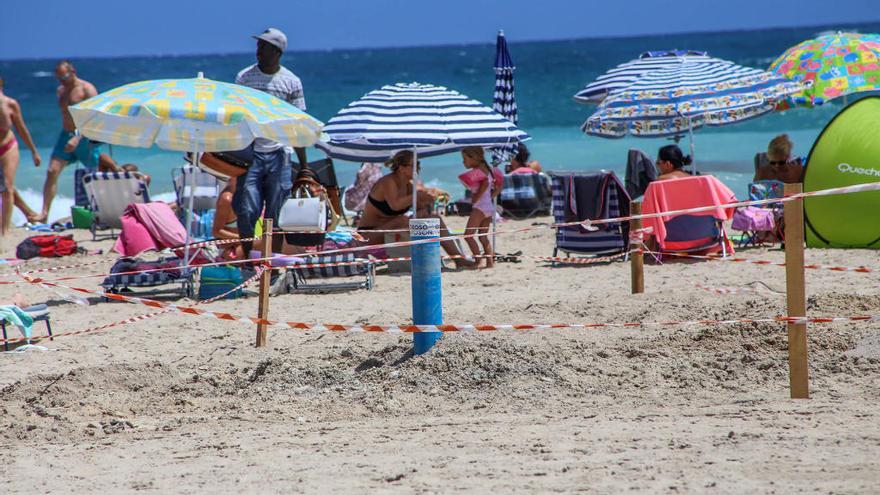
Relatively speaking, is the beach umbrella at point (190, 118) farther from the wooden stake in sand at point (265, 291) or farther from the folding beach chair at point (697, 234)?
the folding beach chair at point (697, 234)

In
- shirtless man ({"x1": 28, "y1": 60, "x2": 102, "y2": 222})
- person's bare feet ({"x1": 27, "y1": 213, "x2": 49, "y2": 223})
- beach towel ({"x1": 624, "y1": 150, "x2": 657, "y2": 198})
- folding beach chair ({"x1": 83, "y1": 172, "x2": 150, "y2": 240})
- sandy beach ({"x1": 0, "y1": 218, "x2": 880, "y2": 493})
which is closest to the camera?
sandy beach ({"x1": 0, "y1": 218, "x2": 880, "y2": 493})

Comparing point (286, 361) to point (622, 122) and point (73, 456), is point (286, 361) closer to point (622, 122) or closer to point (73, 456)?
point (73, 456)

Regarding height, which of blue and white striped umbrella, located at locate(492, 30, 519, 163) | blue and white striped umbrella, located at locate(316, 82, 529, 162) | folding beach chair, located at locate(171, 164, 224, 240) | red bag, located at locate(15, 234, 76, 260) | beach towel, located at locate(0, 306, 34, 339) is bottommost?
beach towel, located at locate(0, 306, 34, 339)

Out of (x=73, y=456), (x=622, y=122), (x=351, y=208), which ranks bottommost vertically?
(x=73, y=456)

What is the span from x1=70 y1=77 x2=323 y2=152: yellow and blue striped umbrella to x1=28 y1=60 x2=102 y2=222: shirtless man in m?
5.26

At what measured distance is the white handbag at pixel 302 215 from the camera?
27.7 feet

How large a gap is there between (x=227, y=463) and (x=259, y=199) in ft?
15.3

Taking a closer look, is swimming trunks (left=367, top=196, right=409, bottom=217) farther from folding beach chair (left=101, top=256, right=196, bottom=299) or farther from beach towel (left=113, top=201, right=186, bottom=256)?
folding beach chair (left=101, top=256, right=196, bottom=299)

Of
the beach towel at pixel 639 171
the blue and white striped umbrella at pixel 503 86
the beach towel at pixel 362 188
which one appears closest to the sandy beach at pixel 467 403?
the beach towel at pixel 639 171

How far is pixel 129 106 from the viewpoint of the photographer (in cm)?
764

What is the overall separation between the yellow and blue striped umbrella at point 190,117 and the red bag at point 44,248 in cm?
281

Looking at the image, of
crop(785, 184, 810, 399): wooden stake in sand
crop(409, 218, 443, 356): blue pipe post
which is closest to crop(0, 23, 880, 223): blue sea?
crop(409, 218, 443, 356): blue pipe post

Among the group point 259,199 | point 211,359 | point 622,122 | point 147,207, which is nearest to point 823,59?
point 622,122

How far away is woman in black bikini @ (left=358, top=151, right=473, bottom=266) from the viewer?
30.8 feet
